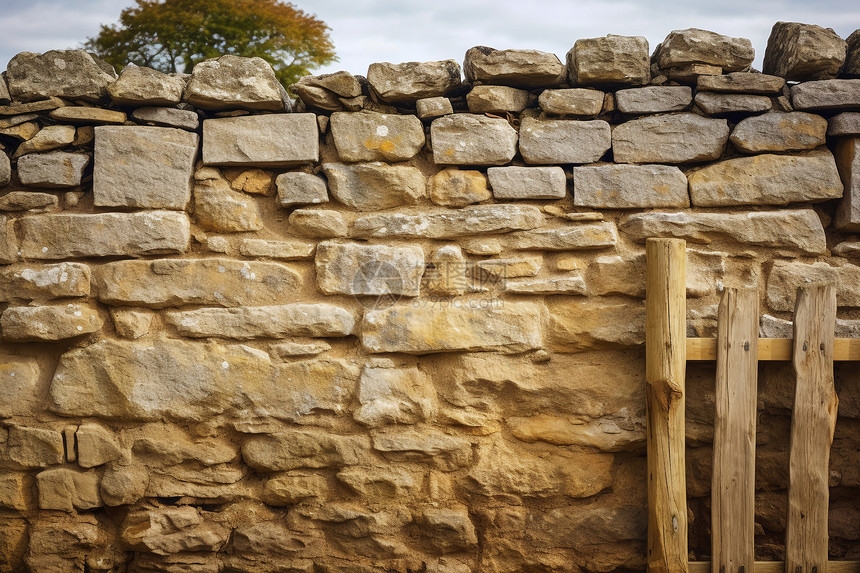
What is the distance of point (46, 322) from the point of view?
2.17 meters

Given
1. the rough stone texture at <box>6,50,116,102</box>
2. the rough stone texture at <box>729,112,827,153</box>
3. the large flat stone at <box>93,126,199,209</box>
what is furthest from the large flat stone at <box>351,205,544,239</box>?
the rough stone texture at <box>6,50,116,102</box>

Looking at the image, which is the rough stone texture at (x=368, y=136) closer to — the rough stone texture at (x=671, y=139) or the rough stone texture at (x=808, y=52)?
the rough stone texture at (x=671, y=139)

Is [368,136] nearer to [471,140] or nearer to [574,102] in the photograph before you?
[471,140]

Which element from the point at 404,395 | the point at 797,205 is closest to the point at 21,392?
the point at 404,395

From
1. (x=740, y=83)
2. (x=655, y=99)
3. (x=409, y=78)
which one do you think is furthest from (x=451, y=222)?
(x=740, y=83)

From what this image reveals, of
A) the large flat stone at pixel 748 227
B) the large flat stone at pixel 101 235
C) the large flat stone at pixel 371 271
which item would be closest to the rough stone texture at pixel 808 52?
the large flat stone at pixel 748 227

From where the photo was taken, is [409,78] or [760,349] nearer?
[760,349]

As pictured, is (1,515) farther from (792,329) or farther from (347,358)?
(792,329)

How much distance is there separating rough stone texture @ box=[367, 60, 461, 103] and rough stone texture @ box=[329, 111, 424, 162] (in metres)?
0.09

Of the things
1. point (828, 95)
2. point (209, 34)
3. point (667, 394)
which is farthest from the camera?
point (209, 34)

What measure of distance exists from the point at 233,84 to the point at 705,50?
175 cm

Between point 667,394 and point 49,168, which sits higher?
point 49,168

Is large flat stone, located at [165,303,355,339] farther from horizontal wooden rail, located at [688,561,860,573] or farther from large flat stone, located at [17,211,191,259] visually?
horizontal wooden rail, located at [688,561,860,573]

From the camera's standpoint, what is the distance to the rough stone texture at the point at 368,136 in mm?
2234
